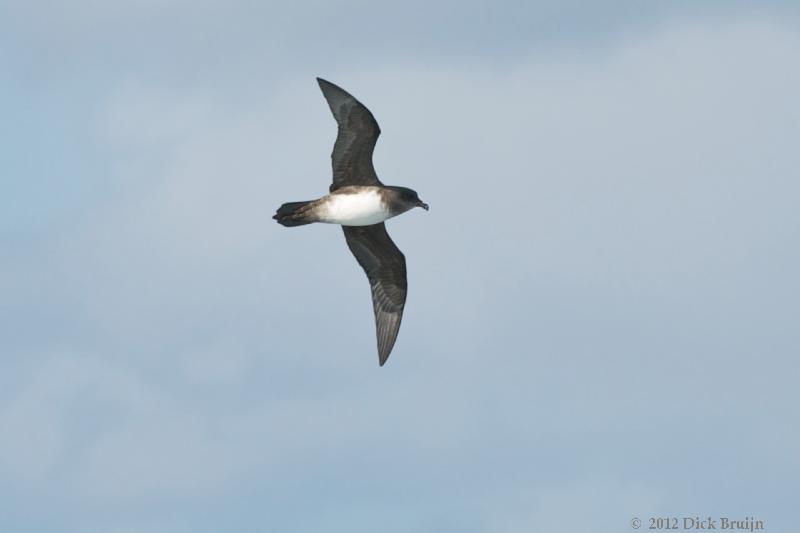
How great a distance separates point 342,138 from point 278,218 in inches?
70.6

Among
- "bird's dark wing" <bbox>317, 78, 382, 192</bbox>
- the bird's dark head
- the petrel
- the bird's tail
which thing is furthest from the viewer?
the bird's dark head

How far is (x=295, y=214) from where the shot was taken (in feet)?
98.7

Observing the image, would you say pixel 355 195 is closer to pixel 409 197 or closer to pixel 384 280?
pixel 409 197

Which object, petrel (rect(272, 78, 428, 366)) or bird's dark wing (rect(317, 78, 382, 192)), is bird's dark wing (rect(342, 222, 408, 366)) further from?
bird's dark wing (rect(317, 78, 382, 192))

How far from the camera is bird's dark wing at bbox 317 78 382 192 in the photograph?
2953 cm

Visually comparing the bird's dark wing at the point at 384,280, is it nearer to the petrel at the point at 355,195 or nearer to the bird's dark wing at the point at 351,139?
the petrel at the point at 355,195

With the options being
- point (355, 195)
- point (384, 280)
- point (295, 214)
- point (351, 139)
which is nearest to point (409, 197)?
point (355, 195)

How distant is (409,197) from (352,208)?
3.48ft

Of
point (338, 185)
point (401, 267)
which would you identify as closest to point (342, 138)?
point (338, 185)

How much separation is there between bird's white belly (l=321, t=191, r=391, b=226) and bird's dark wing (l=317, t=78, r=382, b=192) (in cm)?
28

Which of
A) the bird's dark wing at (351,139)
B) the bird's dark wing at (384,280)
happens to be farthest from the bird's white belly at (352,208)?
the bird's dark wing at (384,280)

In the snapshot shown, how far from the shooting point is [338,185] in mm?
30672

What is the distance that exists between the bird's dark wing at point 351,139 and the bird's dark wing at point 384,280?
6.51 feet

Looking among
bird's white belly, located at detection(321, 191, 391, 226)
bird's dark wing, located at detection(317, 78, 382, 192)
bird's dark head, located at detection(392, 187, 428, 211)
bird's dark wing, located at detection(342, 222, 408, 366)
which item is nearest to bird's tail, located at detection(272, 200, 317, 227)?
bird's white belly, located at detection(321, 191, 391, 226)
